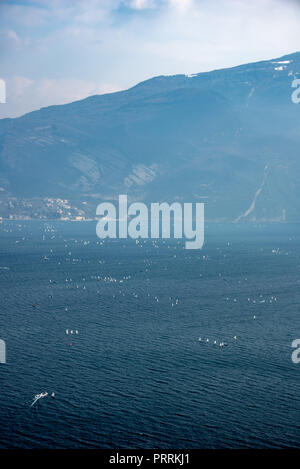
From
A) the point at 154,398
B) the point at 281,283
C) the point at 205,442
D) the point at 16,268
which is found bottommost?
the point at 205,442

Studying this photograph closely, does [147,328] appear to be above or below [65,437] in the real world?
above

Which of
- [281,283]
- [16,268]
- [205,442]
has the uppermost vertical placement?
[16,268]

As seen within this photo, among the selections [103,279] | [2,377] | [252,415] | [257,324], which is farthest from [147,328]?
[103,279]

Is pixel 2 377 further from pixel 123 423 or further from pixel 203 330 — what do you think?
pixel 203 330

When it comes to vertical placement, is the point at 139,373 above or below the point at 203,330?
below

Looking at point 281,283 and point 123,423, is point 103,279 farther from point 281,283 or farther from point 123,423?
point 123,423

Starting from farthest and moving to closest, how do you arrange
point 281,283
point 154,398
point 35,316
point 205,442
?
point 281,283 → point 35,316 → point 154,398 → point 205,442

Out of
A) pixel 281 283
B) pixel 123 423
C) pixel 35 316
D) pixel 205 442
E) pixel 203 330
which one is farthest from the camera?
pixel 281 283

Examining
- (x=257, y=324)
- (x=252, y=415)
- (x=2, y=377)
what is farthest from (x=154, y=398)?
(x=257, y=324)

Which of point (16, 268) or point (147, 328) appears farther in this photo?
point (16, 268)
